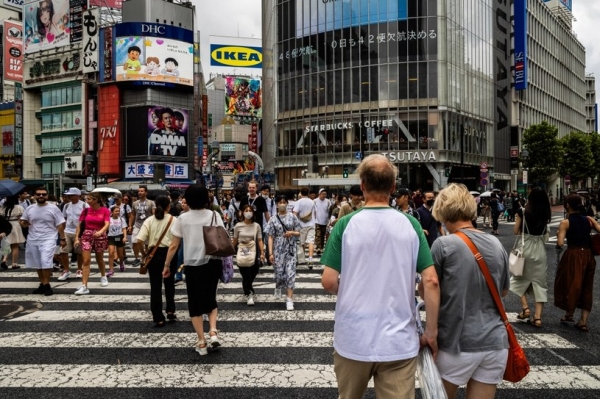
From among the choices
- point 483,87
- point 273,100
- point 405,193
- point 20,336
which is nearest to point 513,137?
point 483,87

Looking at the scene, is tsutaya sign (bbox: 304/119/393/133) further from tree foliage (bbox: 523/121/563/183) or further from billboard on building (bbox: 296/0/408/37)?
tree foliage (bbox: 523/121/563/183)

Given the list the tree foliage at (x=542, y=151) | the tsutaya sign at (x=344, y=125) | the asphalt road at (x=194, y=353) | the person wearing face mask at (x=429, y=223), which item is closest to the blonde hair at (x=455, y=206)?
the asphalt road at (x=194, y=353)

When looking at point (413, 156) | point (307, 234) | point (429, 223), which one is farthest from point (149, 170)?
point (429, 223)

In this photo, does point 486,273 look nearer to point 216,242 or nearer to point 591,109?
point 216,242

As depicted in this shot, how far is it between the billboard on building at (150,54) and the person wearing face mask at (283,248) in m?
50.2

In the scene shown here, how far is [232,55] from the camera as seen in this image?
4104 inches

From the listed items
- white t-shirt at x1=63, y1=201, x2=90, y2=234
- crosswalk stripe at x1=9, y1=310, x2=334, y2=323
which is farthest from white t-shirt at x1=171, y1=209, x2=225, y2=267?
white t-shirt at x1=63, y1=201, x2=90, y2=234

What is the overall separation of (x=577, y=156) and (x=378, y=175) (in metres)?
72.0

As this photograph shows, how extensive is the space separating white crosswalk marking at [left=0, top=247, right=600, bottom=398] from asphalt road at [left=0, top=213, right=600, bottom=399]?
1 cm

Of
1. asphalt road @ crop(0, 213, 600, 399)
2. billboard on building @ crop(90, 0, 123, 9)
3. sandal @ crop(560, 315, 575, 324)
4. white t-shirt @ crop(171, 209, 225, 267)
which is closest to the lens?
asphalt road @ crop(0, 213, 600, 399)

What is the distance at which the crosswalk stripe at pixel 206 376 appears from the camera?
15.4 ft

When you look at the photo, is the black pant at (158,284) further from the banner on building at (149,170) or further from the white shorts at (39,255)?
the banner on building at (149,170)

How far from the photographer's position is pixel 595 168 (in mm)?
69188

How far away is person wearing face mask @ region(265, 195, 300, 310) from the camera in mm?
8227
